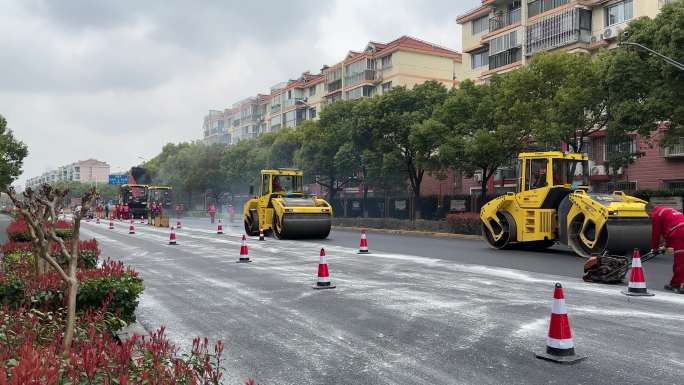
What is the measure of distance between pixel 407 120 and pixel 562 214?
2127 cm

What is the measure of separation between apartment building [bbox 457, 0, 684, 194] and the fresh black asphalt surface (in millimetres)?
21805

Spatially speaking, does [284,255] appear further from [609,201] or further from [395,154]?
[395,154]

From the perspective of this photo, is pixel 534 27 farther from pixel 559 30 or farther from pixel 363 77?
pixel 363 77

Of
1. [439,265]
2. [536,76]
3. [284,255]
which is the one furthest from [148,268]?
[536,76]

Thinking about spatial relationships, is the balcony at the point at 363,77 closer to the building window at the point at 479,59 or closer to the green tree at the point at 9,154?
the building window at the point at 479,59

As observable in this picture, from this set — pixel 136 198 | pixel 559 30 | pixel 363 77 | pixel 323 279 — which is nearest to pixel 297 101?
pixel 363 77

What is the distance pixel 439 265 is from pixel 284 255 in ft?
15.8

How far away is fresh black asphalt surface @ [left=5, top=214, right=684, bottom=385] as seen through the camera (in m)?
5.20

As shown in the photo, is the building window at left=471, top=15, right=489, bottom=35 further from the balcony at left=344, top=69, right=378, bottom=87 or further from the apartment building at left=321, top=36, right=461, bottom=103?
the balcony at left=344, top=69, right=378, bottom=87

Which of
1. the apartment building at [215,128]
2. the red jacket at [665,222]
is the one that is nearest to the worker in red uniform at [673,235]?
the red jacket at [665,222]

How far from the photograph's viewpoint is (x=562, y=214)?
15.7 metres

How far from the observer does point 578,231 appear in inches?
599

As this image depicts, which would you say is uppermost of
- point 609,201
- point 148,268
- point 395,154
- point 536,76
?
point 536,76

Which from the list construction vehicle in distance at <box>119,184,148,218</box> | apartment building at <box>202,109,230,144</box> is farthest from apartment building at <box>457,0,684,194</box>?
apartment building at <box>202,109,230,144</box>
